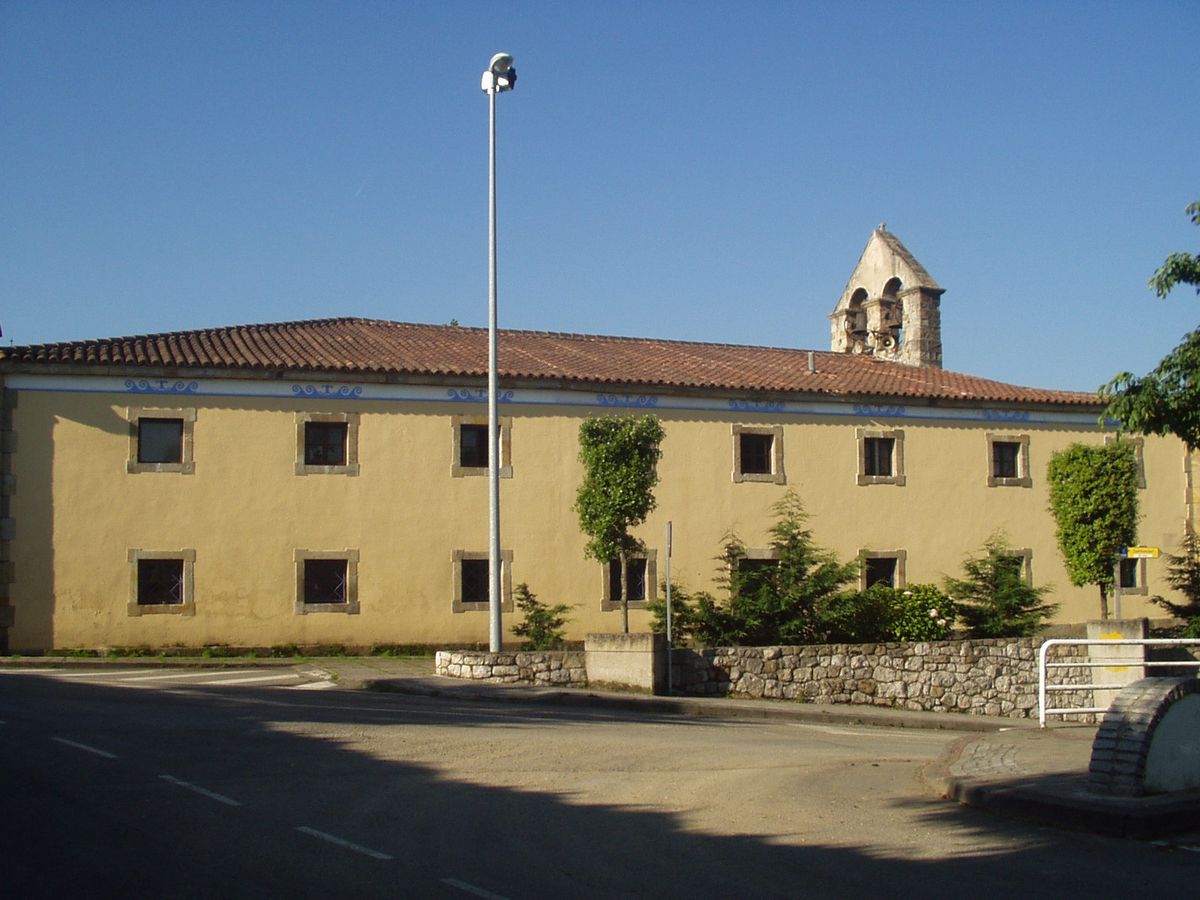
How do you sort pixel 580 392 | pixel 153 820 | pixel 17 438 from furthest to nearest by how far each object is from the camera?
pixel 580 392 → pixel 17 438 → pixel 153 820

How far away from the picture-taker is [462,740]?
12.3 metres

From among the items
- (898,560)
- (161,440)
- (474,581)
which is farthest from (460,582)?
(898,560)

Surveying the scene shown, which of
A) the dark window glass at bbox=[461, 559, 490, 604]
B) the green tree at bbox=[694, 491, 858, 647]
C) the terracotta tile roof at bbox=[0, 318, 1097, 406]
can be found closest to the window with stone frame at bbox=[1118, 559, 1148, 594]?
the terracotta tile roof at bbox=[0, 318, 1097, 406]

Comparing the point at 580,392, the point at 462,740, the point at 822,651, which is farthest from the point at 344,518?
the point at 462,740

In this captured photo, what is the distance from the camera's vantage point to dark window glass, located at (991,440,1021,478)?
30.5 m

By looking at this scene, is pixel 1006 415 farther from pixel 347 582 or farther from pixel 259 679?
pixel 259 679

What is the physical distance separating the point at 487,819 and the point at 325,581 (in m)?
17.1

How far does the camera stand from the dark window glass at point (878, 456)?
1152 inches

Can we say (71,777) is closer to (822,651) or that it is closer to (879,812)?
(879,812)

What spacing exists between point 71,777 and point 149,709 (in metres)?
5.04

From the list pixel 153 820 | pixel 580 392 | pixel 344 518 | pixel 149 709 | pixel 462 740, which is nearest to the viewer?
pixel 153 820

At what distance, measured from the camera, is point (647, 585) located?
26.9m

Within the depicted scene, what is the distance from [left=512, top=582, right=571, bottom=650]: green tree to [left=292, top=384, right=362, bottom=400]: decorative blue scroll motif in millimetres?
5047

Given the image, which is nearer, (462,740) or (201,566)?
(462,740)
